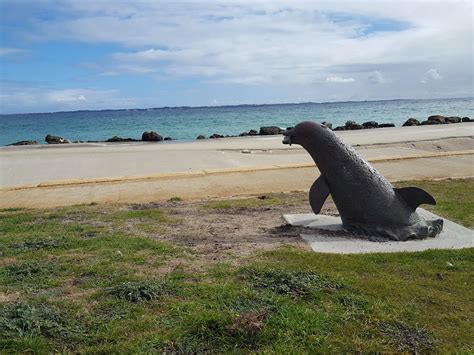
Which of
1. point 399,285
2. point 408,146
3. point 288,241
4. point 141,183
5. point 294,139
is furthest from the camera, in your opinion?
point 408,146

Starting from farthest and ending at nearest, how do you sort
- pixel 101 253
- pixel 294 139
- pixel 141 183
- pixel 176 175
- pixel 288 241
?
pixel 176 175 → pixel 141 183 → pixel 294 139 → pixel 288 241 → pixel 101 253

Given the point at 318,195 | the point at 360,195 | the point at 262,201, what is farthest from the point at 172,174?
the point at 360,195

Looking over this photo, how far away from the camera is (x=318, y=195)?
25.7 ft

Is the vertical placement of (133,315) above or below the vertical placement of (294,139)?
below

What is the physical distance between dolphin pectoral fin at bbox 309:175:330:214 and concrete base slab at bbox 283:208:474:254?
0.44 m

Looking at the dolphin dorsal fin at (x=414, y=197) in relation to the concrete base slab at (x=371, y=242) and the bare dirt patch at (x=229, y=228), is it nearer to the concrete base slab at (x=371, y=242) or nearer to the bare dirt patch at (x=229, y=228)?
the concrete base slab at (x=371, y=242)

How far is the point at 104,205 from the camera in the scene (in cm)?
1066

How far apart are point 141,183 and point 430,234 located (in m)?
8.22

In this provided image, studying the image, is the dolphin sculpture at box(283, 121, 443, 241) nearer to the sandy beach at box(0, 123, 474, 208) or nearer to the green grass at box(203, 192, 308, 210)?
the green grass at box(203, 192, 308, 210)

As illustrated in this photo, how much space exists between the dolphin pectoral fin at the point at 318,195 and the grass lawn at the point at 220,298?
0.96 metres

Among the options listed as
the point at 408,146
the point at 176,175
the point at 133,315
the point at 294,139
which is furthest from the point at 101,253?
the point at 408,146

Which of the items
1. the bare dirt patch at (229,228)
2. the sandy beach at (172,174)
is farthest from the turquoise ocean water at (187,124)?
the bare dirt patch at (229,228)

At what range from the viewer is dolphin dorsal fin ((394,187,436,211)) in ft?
24.7

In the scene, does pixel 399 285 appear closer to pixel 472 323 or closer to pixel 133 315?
pixel 472 323
